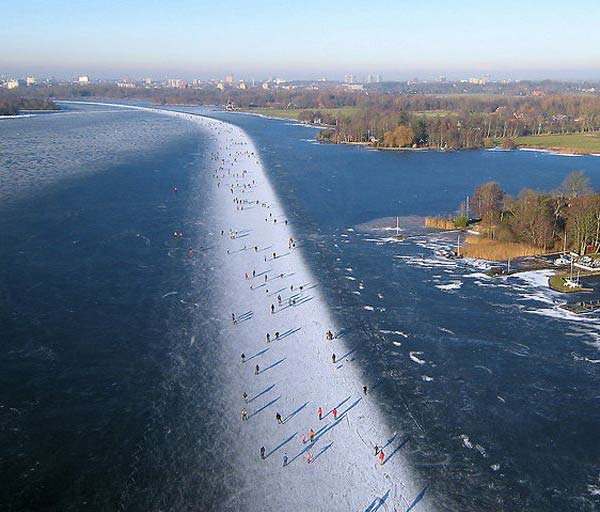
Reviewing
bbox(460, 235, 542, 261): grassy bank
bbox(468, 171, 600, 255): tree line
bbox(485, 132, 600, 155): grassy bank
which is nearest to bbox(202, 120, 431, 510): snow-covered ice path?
Answer: bbox(460, 235, 542, 261): grassy bank

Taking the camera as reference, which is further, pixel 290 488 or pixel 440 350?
pixel 440 350

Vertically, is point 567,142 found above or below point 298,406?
above

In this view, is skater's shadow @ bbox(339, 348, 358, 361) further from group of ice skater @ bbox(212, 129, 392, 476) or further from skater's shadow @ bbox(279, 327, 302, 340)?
skater's shadow @ bbox(279, 327, 302, 340)

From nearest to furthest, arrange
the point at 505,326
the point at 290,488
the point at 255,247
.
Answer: the point at 290,488
the point at 505,326
the point at 255,247

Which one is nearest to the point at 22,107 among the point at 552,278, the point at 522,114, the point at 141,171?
the point at 141,171

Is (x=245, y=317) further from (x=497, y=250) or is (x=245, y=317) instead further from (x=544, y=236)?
(x=544, y=236)

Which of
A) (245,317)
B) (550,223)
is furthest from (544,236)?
(245,317)

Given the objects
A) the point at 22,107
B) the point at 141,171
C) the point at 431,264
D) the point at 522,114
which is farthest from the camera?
the point at 22,107

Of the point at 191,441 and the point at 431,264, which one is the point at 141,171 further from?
the point at 191,441
